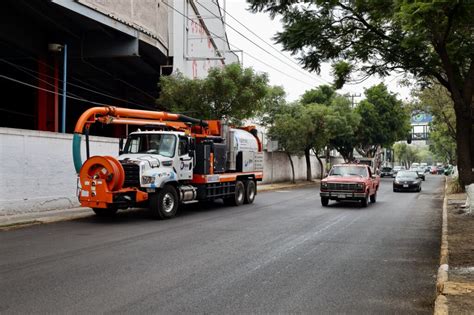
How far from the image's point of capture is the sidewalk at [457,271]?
5217 millimetres

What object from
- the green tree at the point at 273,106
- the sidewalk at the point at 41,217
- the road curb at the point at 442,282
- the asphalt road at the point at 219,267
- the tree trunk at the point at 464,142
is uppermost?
the green tree at the point at 273,106

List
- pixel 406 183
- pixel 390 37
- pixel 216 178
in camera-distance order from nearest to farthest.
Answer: pixel 390 37, pixel 216 178, pixel 406 183

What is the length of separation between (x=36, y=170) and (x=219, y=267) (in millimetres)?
9171

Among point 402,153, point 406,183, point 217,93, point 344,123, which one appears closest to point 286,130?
point 344,123

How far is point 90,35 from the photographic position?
22.3 m

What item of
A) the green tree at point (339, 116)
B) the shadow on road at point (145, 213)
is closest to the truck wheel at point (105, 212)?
the shadow on road at point (145, 213)

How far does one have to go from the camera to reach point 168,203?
14398 millimetres

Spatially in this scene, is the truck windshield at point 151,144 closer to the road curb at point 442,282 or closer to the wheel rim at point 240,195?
the wheel rim at point 240,195

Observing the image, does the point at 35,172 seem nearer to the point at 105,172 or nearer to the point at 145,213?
the point at 105,172

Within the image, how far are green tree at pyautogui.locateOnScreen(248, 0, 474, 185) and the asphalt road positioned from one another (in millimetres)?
4338

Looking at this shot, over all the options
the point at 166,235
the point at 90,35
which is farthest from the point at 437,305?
the point at 90,35

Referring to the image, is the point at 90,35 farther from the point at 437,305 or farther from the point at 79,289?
the point at 437,305

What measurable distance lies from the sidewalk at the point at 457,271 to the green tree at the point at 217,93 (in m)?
12.0

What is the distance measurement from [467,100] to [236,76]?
1119cm
